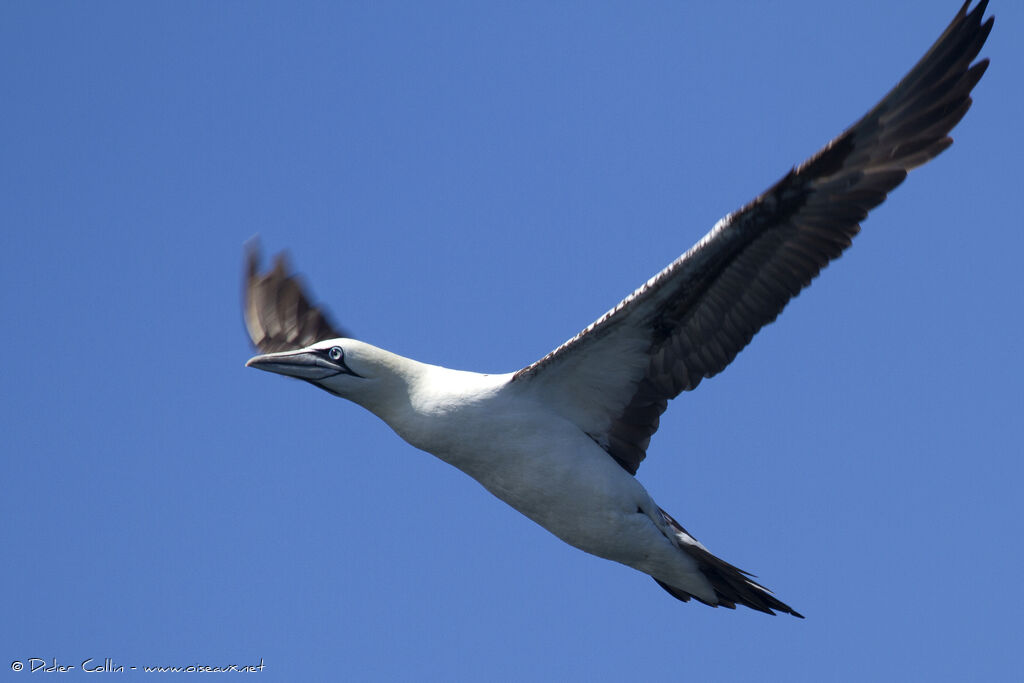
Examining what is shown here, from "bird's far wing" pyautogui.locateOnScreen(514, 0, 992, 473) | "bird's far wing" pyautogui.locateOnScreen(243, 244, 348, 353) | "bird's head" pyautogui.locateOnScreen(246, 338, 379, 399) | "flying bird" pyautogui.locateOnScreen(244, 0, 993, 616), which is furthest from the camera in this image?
"bird's far wing" pyautogui.locateOnScreen(243, 244, 348, 353)

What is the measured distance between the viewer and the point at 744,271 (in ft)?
42.7

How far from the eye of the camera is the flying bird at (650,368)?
1234cm

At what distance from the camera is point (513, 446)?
13.7 meters

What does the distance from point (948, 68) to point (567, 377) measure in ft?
14.1

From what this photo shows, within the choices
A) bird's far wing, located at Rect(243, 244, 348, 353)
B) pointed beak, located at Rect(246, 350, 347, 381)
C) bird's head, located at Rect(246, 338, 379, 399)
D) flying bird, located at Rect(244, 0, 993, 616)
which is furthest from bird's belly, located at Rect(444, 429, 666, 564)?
bird's far wing, located at Rect(243, 244, 348, 353)

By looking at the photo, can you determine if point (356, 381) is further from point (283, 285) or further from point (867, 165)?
point (867, 165)

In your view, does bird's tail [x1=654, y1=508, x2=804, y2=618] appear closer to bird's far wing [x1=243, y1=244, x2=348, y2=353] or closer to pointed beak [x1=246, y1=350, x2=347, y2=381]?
pointed beak [x1=246, y1=350, x2=347, y2=381]

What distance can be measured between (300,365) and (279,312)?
11.1ft

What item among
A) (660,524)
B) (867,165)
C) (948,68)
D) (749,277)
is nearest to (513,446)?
(660,524)

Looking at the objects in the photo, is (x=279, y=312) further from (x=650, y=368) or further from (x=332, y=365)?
(x=650, y=368)

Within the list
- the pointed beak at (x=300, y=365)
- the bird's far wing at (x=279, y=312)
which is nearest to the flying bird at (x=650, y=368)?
the pointed beak at (x=300, y=365)

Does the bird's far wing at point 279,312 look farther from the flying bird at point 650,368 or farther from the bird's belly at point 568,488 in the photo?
the bird's belly at point 568,488

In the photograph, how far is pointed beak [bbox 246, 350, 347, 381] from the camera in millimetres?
14266

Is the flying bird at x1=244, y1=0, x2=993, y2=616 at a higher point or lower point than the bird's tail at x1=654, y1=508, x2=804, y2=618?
higher
